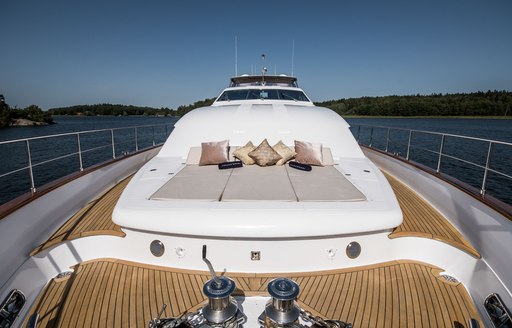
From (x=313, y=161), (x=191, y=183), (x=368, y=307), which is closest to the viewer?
(x=368, y=307)

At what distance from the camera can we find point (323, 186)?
8.48ft

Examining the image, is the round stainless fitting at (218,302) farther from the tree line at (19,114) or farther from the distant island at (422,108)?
the tree line at (19,114)

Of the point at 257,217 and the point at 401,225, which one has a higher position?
the point at 257,217

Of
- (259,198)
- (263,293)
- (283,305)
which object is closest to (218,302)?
(283,305)

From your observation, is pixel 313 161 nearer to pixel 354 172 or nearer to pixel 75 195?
pixel 354 172

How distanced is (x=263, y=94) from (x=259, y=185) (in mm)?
3218

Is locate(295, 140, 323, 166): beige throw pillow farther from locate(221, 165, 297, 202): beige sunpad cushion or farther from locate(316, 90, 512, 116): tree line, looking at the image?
locate(316, 90, 512, 116): tree line

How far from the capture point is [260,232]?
1982 mm

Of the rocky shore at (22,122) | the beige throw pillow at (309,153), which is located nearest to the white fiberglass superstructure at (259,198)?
the beige throw pillow at (309,153)

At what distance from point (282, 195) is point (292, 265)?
579mm

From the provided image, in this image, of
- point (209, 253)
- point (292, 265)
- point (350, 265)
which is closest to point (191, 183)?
point (209, 253)

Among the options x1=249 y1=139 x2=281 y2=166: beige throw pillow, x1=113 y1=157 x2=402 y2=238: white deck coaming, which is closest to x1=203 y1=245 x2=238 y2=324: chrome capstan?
x1=113 y1=157 x2=402 y2=238: white deck coaming

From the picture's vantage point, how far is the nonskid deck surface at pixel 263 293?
1.75 metres

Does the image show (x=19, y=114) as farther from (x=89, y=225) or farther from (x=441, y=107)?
(x=441, y=107)
